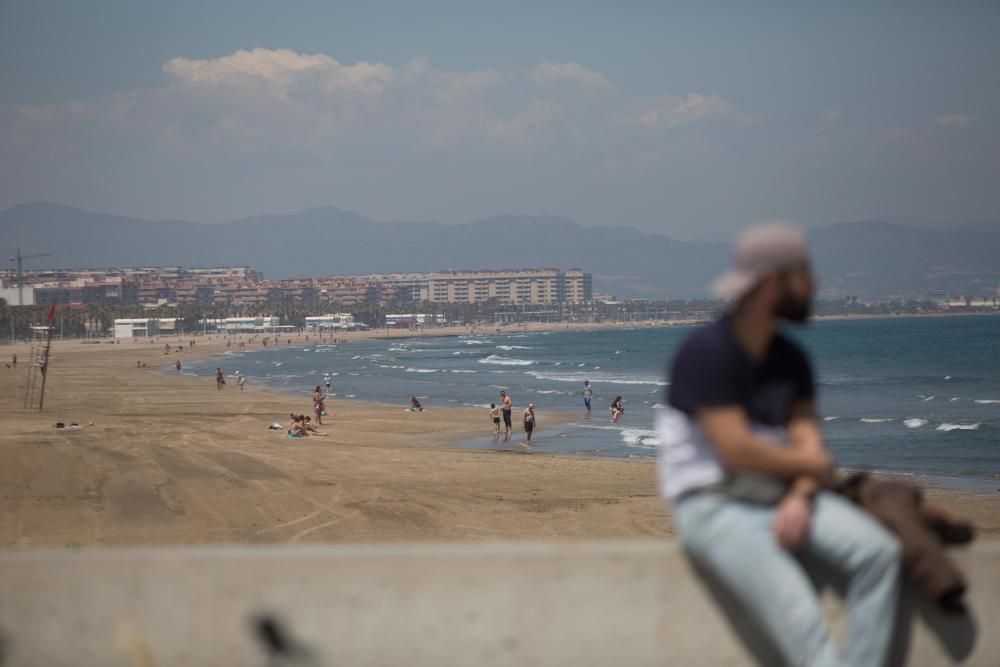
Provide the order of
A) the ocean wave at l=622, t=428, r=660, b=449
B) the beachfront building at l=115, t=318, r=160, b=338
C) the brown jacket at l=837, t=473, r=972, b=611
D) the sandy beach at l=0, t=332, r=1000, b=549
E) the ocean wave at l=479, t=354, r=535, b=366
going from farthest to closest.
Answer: the beachfront building at l=115, t=318, r=160, b=338 < the ocean wave at l=479, t=354, r=535, b=366 < the ocean wave at l=622, t=428, r=660, b=449 < the sandy beach at l=0, t=332, r=1000, b=549 < the brown jacket at l=837, t=473, r=972, b=611

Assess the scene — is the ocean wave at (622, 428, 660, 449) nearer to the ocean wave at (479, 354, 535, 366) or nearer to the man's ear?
the man's ear

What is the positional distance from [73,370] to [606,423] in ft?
172

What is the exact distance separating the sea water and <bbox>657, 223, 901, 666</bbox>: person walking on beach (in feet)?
0.83

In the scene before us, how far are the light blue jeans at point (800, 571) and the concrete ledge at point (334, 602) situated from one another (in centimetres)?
20

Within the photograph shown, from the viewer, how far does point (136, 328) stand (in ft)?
579

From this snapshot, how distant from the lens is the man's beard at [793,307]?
3.40 meters

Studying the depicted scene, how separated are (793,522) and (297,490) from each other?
15571mm

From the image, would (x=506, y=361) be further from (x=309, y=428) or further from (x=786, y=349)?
(x=786, y=349)

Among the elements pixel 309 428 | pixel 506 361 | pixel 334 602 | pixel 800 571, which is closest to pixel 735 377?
pixel 800 571

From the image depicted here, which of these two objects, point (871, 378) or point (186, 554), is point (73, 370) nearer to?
point (871, 378)

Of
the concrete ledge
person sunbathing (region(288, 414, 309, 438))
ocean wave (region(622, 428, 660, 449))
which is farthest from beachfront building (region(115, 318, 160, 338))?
the concrete ledge

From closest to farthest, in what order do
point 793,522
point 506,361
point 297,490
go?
1. point 793,522
2. point 297,490
3. point 506,361

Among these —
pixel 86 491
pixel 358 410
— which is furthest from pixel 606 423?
pixel 86 491

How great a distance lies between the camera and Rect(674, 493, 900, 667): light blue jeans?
3.32 meters
